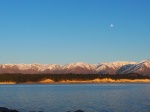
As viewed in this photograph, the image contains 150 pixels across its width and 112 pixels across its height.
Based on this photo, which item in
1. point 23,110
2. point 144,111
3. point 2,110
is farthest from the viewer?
point 23,110

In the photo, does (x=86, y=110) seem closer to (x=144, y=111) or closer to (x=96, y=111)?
(x=96, y=111)

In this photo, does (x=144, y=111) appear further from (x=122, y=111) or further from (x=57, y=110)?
(x=57, y=110)

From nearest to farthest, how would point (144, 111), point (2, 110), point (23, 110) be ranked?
point (2, 110)
point (144, 111)
point (23, 110)

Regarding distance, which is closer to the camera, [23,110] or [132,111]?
[132,111]

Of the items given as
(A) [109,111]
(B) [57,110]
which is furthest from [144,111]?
(B) [57,110]

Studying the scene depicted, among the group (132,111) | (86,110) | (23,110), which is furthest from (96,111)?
(23,110)

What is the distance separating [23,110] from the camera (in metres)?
55.1

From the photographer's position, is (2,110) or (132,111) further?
(132,111)

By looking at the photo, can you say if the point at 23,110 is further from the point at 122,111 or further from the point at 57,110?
the point at 122,111

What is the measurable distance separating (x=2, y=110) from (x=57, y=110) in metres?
10.1

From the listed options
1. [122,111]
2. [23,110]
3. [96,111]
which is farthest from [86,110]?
[23,110]

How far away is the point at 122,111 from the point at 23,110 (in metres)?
15.1

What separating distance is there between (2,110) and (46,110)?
30.1 feet

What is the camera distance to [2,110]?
153 ft
